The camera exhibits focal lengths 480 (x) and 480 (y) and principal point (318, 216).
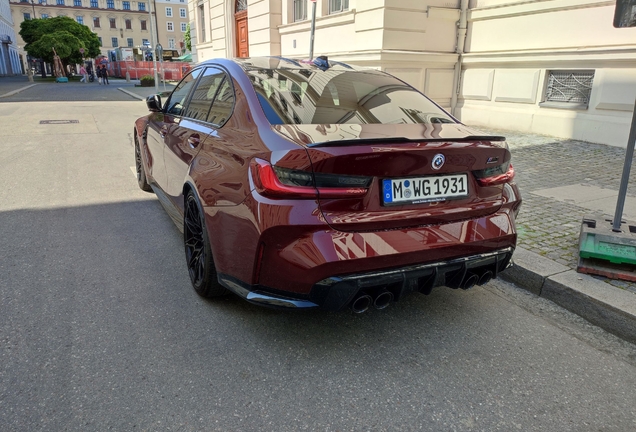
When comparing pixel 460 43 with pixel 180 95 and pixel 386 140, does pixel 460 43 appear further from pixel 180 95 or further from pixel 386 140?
pixel 386 140

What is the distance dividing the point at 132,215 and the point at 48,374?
115 inches

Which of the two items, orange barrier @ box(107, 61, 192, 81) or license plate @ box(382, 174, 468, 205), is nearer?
license plate @ box(382, 174, 468, 205)

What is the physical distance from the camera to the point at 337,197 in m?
2.38

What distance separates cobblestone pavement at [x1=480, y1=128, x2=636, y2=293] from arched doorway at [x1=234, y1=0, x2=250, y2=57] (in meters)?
12.2

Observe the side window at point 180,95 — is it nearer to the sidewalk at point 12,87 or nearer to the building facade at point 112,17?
the sidewalk at point 12,87

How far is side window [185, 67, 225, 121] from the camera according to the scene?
11.9 ft

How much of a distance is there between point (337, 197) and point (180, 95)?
8.74 feet

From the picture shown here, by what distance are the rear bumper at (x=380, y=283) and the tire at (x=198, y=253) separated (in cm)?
28

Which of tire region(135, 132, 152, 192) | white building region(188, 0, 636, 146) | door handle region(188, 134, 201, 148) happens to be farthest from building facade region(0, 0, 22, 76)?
door handle region(188, 134, 201, 148)

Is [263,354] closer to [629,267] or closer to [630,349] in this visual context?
[630,349]

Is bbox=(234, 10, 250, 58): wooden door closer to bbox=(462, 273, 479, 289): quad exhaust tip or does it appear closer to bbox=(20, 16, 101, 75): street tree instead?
bbox=(462, 273, 479, 289): quad exhaust tip

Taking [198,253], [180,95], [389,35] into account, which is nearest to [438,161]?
[198,253]

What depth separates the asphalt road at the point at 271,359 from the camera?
7.34ft

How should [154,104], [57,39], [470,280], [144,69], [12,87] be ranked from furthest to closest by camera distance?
[144,69], [57,39], [12,87], [154,104], [470,280]
